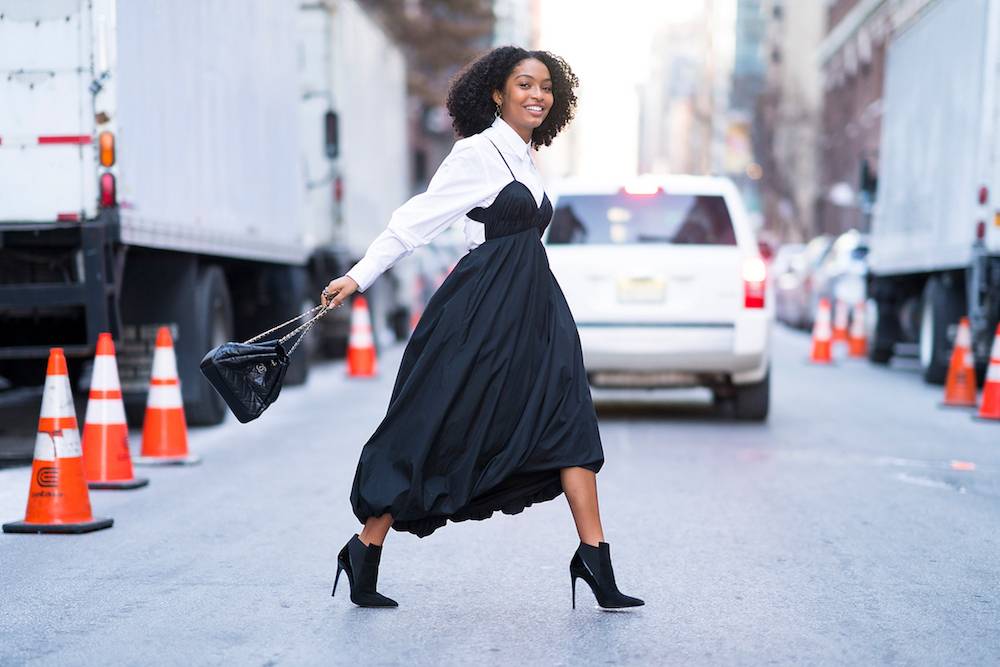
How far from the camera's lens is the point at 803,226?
5109 centimetres

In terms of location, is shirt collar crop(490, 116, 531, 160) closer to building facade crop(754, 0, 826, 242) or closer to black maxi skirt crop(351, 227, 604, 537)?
black maxi skirt crop(351, 227, 604, 537)

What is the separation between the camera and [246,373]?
15.9 ft

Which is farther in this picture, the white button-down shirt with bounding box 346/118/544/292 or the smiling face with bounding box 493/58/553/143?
the smiling face with bounding box 493/58/553/143

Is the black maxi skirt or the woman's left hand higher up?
the woman's left hand

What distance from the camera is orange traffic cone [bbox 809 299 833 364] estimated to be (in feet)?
58.2

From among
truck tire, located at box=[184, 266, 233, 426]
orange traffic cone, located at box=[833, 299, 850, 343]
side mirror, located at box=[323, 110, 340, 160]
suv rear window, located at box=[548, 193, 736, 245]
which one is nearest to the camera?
truck tire, located at box=[184, 266, 233, 426]

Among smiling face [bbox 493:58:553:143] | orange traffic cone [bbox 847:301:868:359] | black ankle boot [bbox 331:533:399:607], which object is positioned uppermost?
smiling face [bbox 493:58:553:143]

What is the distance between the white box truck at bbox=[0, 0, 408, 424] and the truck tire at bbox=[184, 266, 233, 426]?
0.02 metres

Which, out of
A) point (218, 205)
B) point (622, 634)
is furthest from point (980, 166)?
point (622, 634)

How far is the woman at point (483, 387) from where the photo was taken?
15.6 ft

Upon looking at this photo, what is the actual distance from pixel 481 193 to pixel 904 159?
13296 mm

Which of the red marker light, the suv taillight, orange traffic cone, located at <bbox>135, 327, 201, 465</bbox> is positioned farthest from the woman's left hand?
the suv taillight

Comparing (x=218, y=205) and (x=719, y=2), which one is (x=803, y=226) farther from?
(x=719, y=2)

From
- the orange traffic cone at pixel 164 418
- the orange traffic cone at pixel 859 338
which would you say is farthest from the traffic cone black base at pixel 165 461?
the orange traffic cone at pixel 859 338
